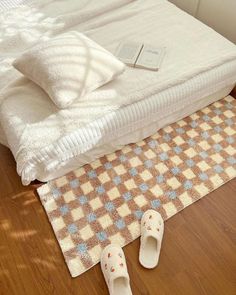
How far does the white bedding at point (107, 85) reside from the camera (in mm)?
1395

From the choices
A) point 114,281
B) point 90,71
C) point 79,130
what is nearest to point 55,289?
point 114,281

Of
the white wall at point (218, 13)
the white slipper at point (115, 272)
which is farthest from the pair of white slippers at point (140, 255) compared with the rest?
the white wall at point (218, 13)

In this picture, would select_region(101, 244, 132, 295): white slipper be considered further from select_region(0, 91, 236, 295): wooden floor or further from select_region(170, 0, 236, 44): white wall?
select_region(170, 0, 236, 44): white wall

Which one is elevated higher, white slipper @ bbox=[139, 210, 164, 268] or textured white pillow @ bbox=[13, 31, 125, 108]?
textured white pillow @ bbox=[13, 31, 125, 108]

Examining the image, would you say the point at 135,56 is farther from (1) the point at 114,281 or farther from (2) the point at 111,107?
(1) the point at 114,281

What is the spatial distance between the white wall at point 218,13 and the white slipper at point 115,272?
1790mm

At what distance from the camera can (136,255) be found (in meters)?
1.37

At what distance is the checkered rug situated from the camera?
1.42 m

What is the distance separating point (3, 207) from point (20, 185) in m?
0.15

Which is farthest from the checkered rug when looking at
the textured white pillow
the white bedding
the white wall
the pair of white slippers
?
the white wall

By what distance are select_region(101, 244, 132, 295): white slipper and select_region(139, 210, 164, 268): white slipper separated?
0.10 meters

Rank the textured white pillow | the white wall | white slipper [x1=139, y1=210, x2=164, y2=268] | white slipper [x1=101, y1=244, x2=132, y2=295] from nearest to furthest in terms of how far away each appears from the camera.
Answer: white slipper [x1=101, y1=244, x2=132, y2=295]
white slipper [x1=139, y1=210, x2=164, y2=268]
the textured white pillow
the white wall

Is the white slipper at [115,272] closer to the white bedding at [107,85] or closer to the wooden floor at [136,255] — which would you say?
the wooden floor at [136,255]

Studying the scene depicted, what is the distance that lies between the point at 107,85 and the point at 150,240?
2.72 feet
